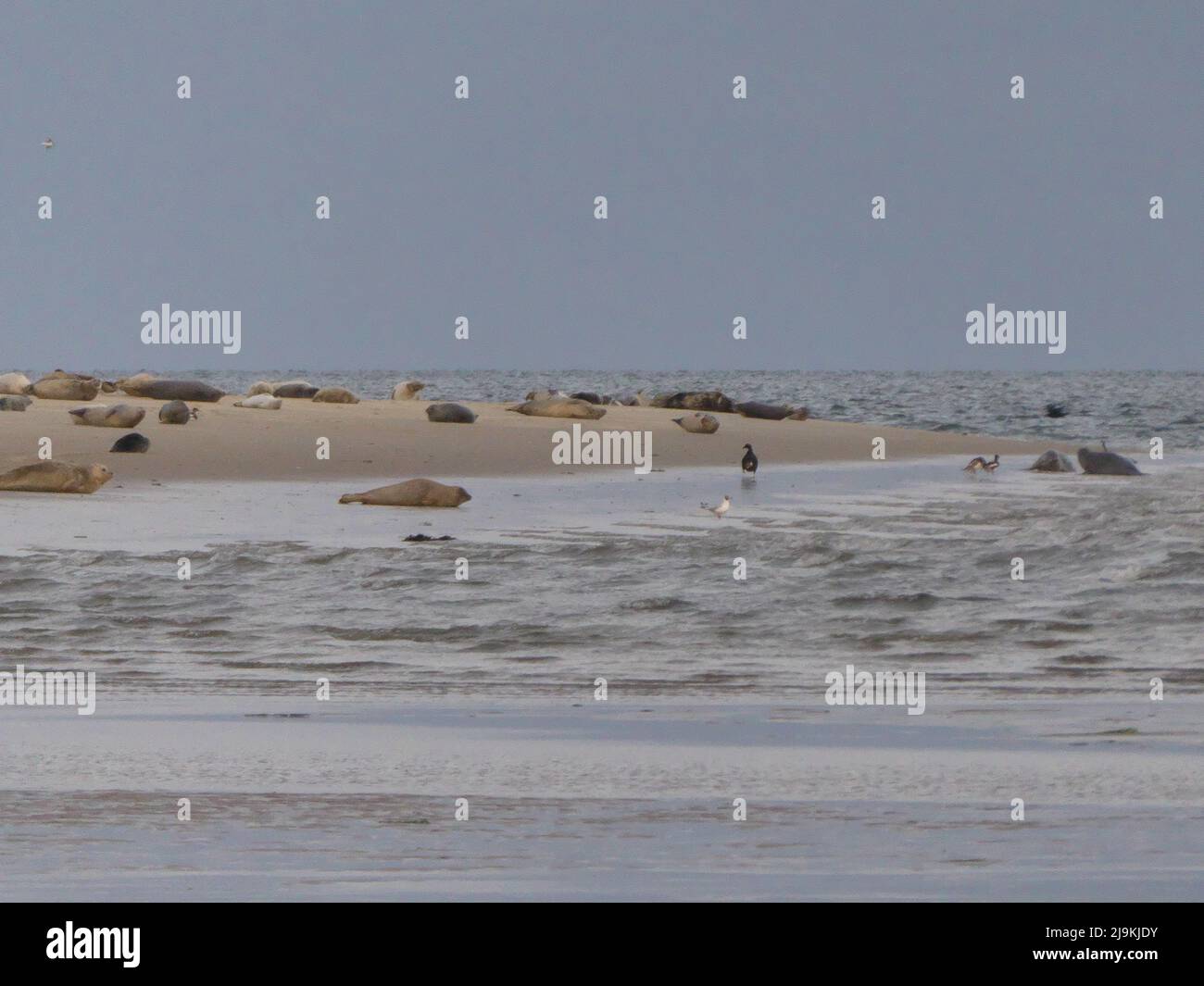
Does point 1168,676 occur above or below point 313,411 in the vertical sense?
below

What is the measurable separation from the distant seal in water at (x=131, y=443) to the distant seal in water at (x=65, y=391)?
8187mm

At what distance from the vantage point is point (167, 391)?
33.1 metres

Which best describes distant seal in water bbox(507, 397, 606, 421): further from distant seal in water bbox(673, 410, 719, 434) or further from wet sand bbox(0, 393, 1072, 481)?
distant seal in water bbox(673, 410, 719, 434)

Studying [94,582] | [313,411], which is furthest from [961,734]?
[313,411]

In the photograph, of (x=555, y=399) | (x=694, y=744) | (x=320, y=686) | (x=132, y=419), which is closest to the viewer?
(x=694, y=744)

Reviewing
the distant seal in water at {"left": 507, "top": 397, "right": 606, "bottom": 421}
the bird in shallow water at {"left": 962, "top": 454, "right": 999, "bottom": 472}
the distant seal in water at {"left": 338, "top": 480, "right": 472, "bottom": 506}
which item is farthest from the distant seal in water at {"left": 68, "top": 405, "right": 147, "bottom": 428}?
the bird in shallow water at {"left": 962, "top": 454, "right": 999, "bottom": 472}

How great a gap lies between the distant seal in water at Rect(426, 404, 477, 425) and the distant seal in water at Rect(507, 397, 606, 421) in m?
3.00

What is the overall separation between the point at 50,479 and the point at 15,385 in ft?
Result: 50.6

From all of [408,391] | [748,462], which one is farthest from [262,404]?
[748,462]

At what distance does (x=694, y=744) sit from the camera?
8219 mm

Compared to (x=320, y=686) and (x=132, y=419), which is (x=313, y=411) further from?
(x=320, y=686)

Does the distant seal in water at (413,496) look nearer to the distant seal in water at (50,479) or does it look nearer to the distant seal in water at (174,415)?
the distant seal in water at (50,479)

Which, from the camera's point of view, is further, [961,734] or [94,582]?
[94,582]

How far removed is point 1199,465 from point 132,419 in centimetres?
1617
